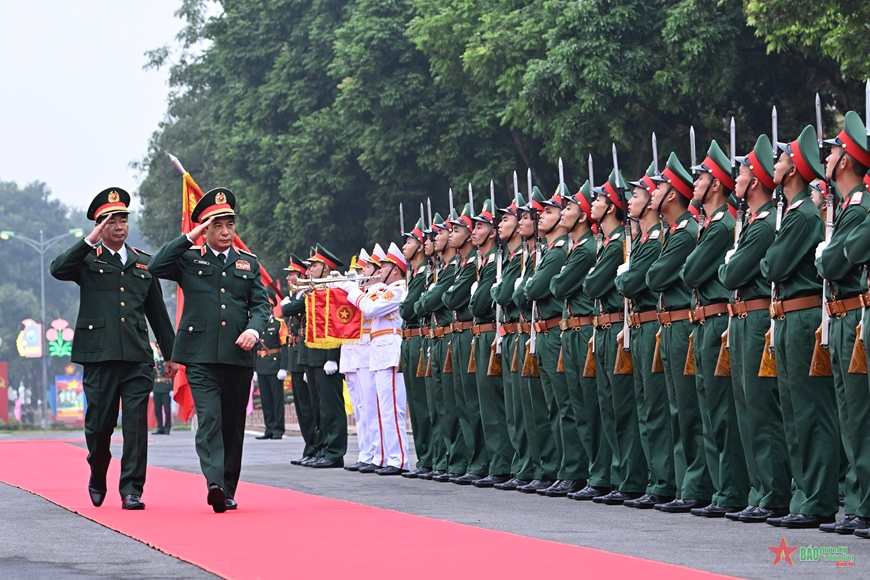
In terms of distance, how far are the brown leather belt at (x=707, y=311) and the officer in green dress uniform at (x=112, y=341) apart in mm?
3749

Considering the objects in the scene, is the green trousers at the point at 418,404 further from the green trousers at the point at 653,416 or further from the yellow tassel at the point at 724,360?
the yellow tassel at the point at 724,360

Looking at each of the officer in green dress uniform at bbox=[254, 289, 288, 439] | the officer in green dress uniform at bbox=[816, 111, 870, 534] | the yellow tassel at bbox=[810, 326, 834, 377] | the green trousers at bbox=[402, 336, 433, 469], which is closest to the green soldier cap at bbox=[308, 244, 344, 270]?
the green trousers at bbox=[402, 336, 433, 469]

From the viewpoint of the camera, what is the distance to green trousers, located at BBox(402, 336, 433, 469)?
15.9 meters

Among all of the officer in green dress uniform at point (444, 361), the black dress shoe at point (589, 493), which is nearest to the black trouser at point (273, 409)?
the officer in green dress uniform at point (444, 361)

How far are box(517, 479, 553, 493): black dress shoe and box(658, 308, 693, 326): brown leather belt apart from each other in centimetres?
245

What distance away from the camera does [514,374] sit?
13.8 metres

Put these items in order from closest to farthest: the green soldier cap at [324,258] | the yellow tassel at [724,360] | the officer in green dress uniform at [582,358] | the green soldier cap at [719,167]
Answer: the yellow tassel at [724,360] < the green soldier cap at [719,167] < the officer in green dress uniform at [582,358] < the green soldier cap at [324,258]

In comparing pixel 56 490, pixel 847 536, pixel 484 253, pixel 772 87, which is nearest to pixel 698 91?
pixel 772 87

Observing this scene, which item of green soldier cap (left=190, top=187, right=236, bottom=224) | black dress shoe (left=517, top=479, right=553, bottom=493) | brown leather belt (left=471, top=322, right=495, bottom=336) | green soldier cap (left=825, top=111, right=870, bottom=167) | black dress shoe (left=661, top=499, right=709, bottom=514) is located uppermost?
green soldier cap (left=190, top=187, right=236, bottom=224)

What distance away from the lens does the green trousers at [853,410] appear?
Result: 9289 mm

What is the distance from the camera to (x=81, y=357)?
11.7m

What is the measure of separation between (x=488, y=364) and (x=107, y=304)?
3.85 meters

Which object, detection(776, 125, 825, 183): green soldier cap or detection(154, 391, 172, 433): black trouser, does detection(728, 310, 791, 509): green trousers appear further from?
detection(154, 391, 172, 433): black trouser

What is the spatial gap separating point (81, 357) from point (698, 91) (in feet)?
53.9
